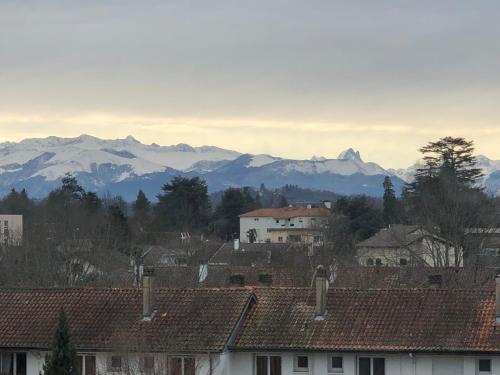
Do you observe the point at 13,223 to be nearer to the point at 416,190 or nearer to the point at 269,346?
the point at 416,190

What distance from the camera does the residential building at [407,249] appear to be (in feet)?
239

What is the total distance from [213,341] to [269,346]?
1.60 metres

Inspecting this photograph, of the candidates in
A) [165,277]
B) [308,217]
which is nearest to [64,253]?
[165,277]

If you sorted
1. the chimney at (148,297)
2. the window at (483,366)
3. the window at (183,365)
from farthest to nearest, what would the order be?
the chimney at (148,297)
the window at (183,365)
the window at (483,366)

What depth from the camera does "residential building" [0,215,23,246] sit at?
317 feet

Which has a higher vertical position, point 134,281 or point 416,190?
point 416,190

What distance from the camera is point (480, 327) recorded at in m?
35.3

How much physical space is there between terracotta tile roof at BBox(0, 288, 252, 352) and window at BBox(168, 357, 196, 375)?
31 centimetres

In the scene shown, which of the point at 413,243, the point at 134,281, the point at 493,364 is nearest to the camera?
the point at 493,364

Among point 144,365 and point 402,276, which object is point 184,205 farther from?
point 144,365

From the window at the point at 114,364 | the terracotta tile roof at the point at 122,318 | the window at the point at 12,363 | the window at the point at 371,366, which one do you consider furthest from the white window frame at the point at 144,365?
the window at the point at 371,366

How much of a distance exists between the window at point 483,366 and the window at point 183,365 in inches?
307

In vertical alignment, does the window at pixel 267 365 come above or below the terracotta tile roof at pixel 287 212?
below

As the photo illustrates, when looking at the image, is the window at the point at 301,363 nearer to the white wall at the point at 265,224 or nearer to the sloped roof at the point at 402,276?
the sloped roof at the point at 402,276
